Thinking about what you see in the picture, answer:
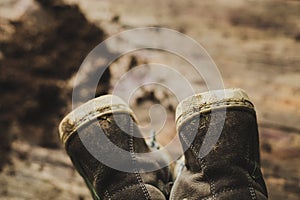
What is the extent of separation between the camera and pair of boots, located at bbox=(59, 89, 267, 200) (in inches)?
41.2

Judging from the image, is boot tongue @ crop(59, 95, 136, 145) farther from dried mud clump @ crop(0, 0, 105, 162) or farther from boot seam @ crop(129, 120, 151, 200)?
dried mud clump @ crop(0, 0, 105, 162)

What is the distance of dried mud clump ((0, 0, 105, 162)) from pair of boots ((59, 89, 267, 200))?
0.57 meters

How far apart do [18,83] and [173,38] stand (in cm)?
57

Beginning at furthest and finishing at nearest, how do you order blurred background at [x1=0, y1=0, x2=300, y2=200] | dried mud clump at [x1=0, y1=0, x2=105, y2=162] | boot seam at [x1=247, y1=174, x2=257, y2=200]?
dried mud clump at [x1=0, y1=0, x2=105, y2=162] < blurred background at [x1=0, y1=0, x2=300, y2=200] < boot seam at [x1=247, y1=174, x2=257, y2=200]

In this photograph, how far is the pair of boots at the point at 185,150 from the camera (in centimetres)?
105

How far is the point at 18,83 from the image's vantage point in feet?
5.73

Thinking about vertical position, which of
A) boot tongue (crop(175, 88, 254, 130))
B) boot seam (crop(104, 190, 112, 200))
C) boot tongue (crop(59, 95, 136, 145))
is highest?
boot tongue (crop(175, 88, 254, 130))

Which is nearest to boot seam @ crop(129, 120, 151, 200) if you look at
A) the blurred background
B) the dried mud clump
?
the blurred background

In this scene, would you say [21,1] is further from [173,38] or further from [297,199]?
[297,199]

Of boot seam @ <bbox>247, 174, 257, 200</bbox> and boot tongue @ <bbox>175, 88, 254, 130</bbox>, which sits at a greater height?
boot tongue @ <bbox>175, 88, 254, 130</bbox>

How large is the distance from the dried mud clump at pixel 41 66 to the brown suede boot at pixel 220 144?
2.31 ft

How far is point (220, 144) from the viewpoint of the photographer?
1052mm

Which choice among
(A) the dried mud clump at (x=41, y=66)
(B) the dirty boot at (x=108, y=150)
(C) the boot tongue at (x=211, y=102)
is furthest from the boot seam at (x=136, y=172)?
(A) the dried mud clump at (x=41, y=66)

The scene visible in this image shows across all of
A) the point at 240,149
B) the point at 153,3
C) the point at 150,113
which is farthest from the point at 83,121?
the point at 153,3
